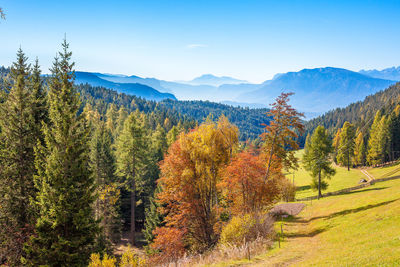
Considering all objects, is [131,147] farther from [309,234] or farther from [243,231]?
[309,234]

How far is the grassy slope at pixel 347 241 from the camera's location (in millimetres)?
10731

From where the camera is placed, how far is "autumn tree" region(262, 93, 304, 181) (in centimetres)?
2538

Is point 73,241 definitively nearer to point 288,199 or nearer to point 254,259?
point 254,259

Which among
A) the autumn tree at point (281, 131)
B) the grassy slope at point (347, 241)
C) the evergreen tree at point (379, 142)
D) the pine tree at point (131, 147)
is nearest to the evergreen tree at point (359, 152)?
the evergreen tree at point (379, 142)

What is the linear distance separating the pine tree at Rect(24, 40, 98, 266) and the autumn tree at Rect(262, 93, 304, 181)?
16449 millimetres

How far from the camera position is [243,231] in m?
17.5

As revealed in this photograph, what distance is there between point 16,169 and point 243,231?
1729 cm

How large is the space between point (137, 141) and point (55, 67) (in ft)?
47.3

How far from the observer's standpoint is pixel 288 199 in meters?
45.9

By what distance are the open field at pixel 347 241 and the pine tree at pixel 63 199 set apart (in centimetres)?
962

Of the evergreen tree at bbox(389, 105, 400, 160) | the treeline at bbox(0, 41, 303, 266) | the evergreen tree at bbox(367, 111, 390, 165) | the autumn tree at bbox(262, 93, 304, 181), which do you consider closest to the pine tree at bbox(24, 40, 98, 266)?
the treeline at bbox(0, 41, 303, 266)

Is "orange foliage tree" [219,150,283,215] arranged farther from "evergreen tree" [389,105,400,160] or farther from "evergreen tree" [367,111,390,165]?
"evergreen tree" [389,105,400,160]

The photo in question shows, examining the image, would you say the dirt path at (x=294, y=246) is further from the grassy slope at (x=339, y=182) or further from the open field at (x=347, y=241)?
the grassy slope at (x=339, y=182)

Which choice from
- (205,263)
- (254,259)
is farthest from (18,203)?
(254,259)
